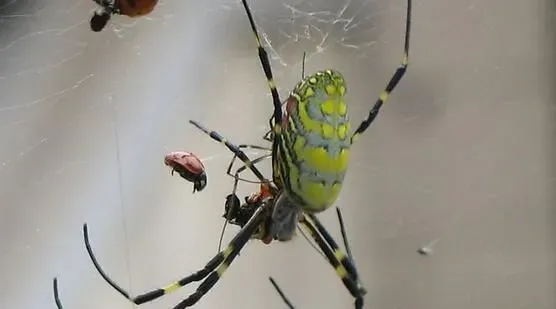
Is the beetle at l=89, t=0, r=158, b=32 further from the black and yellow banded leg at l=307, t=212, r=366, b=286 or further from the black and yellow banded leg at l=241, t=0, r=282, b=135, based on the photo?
the black and yellow banded leg at l=307, t=212, r=366, b=286

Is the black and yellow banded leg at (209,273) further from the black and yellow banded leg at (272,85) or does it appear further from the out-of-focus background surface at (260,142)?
the out-of-focus background surface at (260,142)

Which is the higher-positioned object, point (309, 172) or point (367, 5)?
point (309, 172)

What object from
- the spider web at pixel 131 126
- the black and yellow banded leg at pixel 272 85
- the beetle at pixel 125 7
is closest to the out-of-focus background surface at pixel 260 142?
the spider web at pixel 131 126

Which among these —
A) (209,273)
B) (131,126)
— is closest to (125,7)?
(209,273)

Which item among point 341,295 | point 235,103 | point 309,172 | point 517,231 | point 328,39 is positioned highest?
point 309,172

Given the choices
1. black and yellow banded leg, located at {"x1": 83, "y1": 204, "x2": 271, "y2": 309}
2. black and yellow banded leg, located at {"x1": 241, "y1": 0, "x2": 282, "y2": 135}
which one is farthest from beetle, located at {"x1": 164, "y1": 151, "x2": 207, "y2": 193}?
black and yellow banded leg, located at {"x1": 241, "y1": 0, "x2": 282, "y2": 135}

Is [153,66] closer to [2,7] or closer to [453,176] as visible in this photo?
[2,7]

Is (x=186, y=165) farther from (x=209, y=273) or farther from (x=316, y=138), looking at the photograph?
(x=316, y=138)

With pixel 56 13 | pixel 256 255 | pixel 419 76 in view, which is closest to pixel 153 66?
pixel 56 13
